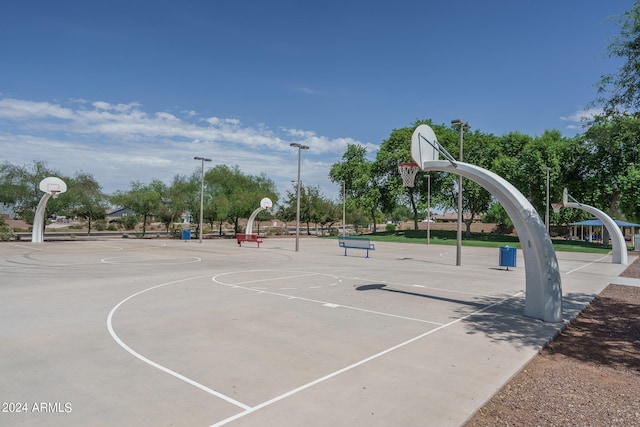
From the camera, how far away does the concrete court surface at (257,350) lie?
4566 mm

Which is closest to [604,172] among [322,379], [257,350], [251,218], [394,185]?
[394,185]

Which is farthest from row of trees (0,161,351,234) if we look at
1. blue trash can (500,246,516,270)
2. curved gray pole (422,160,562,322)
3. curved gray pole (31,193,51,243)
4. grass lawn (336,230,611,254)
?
curved gray pole (422,160,562,322)

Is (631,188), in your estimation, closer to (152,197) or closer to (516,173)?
(516,173)

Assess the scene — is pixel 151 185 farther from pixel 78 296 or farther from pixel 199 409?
pixel 199 409

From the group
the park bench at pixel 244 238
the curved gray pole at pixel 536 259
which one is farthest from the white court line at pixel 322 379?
the park bench at pixel 244 238

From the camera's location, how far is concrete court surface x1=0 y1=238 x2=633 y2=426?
15.0 ft

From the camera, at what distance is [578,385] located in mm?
5539

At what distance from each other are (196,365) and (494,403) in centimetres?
402

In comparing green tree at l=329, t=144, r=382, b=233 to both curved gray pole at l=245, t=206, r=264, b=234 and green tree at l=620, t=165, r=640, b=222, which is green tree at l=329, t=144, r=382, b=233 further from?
green tree at l=620, t=165, r=640, b=222

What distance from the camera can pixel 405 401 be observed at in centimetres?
482

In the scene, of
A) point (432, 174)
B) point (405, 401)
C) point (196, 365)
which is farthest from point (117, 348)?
point (432, 174)

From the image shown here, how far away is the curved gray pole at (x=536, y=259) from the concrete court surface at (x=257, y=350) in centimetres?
43

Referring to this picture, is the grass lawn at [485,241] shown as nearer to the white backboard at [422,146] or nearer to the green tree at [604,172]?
the green tree at [604,172]

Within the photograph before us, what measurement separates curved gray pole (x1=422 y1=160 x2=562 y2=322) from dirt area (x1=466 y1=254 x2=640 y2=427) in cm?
65
